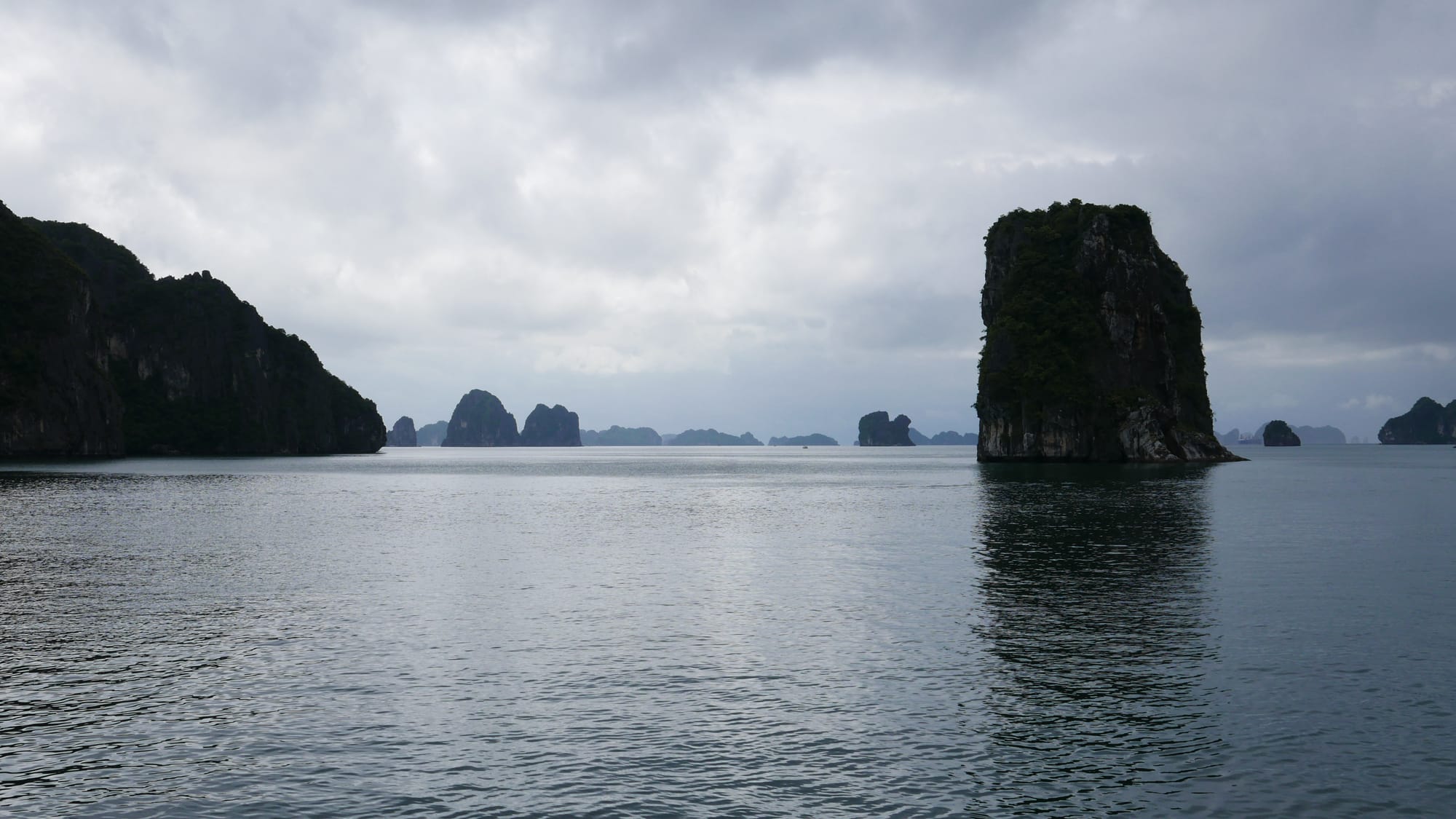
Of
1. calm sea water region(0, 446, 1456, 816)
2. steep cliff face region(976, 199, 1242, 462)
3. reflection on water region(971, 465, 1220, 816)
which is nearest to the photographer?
A: calm sea water region(0, 446, 1456, 816)

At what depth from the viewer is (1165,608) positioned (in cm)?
3162

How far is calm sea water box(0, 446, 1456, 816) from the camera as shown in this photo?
1572 cm

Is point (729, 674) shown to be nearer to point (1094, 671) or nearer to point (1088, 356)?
point (1094, 671)

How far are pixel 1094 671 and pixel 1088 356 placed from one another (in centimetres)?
16434

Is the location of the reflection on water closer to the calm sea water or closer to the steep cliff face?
the calm sea water

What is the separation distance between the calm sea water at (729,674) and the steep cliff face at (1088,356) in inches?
4717

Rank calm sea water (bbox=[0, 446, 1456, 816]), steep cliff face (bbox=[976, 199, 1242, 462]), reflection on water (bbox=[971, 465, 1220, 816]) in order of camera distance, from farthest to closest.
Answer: steep cliff face (bbox=[976, 199, 1242, 462]) → reflection on water (bbox=[971, 465, 1220, 816]) → calm sea water (bbox=[0, 446, 1456, 816])

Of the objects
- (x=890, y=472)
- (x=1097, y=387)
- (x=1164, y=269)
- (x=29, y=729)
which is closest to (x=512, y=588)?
(x=29, y=729)

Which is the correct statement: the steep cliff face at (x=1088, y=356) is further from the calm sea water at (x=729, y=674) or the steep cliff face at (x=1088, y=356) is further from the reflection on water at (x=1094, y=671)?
the reflection on water at (x=1094, y=671)

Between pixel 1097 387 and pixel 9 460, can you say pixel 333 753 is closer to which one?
pixel 1097 387

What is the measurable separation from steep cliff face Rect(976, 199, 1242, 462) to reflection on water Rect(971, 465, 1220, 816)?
12231 centimetres

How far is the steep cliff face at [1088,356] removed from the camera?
172 m

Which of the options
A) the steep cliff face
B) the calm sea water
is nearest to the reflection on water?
the calm sea water

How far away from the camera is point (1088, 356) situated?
177 meters
